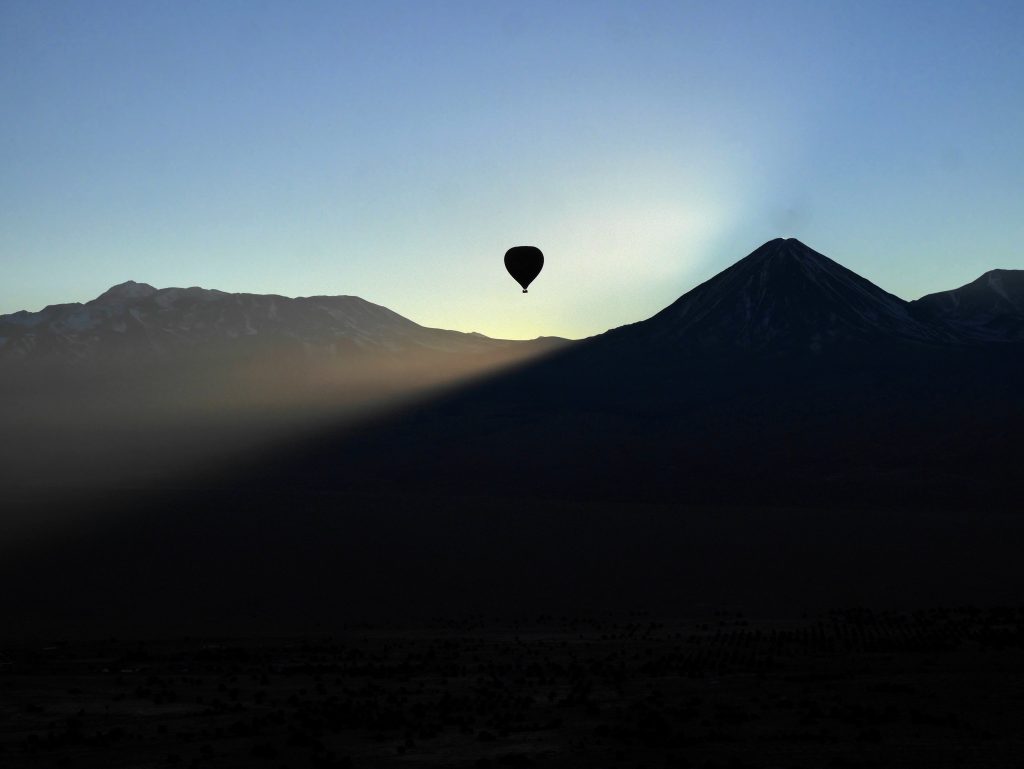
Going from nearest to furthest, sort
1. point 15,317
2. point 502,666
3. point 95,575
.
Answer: point 502,666, point 95,575, point 15,317

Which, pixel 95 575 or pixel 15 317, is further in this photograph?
pixel 15 317

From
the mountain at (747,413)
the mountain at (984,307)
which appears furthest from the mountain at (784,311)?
the mountain at (984,307)

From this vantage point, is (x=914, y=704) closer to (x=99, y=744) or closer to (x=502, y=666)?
(x=502, y=666)

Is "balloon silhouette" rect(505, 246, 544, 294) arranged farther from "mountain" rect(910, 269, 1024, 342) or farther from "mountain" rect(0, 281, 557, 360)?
"mountain" rect(0, 281, 557, 360)

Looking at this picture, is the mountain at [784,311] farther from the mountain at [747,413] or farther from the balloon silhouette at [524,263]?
the balloon silhouette at [524,263]

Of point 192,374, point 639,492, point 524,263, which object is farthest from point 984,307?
point 524,263

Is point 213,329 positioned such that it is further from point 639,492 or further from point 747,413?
point 639,492

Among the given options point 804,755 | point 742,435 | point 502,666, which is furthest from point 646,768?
point 742,435
